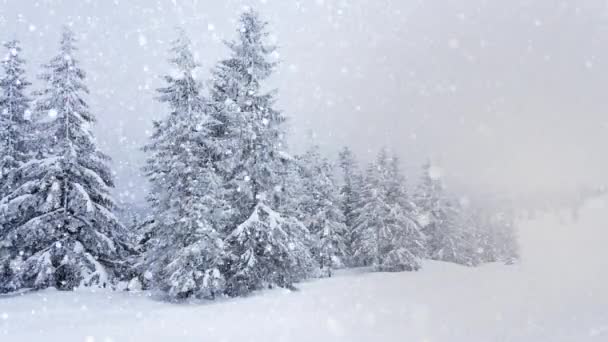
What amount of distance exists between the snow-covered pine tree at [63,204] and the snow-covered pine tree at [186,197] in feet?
8.59

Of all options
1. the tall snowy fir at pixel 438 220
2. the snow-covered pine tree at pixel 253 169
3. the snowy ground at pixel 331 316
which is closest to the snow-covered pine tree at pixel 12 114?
the snowy ground at pixel 331 316

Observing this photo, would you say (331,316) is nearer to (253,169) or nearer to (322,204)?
(253,169)

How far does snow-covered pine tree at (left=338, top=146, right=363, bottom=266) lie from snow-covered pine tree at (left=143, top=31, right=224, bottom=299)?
86.9 ft

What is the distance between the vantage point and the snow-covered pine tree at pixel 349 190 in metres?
45.9

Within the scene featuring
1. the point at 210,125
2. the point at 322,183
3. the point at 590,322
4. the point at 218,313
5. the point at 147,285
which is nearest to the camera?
the point at 590,322

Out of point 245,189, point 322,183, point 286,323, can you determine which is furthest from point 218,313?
point 322,183

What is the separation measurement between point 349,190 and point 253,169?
27.3 metres

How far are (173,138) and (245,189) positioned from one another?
12.5 ft

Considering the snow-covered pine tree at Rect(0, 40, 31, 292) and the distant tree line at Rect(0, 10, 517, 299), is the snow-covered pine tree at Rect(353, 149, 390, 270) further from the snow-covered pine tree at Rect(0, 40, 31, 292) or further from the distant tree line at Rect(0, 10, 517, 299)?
the snow-covered pine tree at Rect(0, 40, 31, 292)

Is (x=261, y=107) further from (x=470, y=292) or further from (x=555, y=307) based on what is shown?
(x=555, y=307)

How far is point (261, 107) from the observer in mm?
20859

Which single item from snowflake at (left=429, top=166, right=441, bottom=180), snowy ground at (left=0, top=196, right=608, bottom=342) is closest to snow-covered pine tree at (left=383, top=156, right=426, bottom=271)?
snowflake at (left=429, top=166, right=441, bottom=180)

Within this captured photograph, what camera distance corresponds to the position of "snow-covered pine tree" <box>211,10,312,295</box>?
1936 cm

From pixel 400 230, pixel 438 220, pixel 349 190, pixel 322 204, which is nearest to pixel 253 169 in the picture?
pixel 322 204
